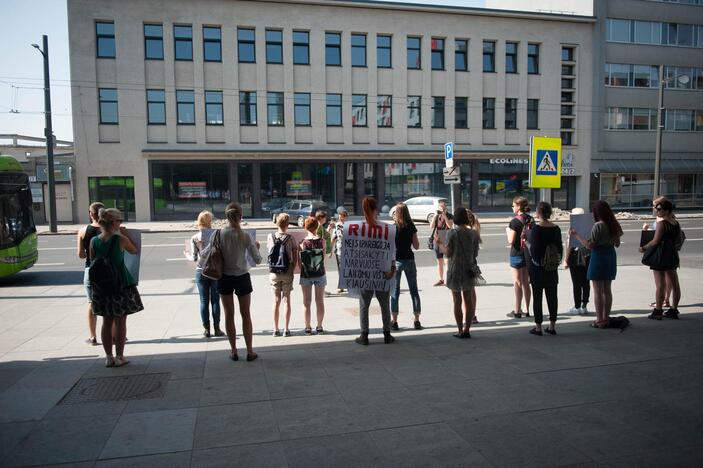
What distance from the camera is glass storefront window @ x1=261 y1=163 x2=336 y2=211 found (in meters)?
33.1

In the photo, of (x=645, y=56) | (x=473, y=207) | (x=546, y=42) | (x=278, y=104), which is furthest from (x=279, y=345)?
(x=645, y=56)

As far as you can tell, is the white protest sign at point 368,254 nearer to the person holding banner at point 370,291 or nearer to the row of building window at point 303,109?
the person holding banner at point 370,291

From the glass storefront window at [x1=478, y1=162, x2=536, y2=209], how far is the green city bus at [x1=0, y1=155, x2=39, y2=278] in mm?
28865

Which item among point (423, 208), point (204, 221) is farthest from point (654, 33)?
point (204, 221)

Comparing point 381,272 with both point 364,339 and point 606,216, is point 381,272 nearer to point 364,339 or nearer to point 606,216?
point 364,339

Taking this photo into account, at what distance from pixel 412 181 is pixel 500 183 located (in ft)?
21.4

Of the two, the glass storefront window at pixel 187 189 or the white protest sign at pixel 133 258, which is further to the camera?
the glass storefront window at pixel 187 189

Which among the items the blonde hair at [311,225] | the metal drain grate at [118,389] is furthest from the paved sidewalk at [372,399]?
the blonde hair at [311,225]

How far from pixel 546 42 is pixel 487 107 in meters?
6.46

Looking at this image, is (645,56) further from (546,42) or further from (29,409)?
(29,409)

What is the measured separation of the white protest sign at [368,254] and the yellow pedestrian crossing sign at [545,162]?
28.5 ft

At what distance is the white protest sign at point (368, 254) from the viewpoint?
674 cm

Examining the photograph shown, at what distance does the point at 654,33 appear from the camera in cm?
3897

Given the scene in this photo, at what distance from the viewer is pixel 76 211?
102 ft
